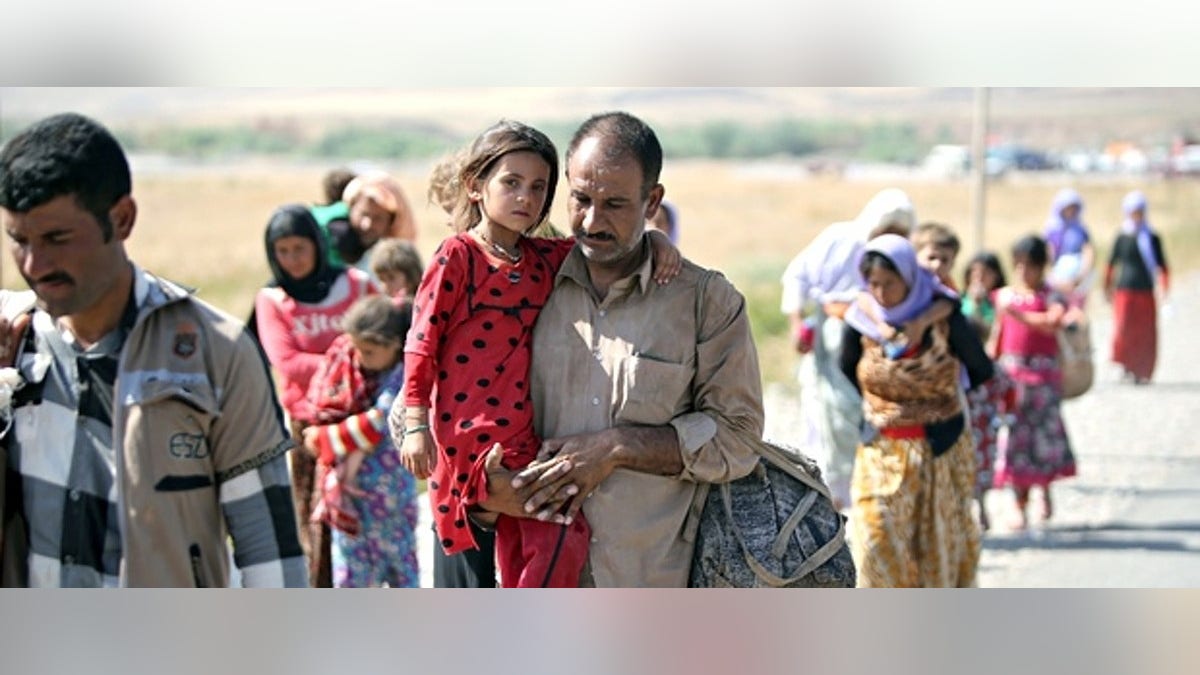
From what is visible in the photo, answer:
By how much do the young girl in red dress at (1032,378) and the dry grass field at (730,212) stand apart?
7501 millimetres

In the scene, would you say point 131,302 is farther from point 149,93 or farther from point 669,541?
point 149,93

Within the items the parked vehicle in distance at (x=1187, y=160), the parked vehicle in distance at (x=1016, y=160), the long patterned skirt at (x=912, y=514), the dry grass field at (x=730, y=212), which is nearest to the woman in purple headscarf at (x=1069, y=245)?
the dry grass field at (x=730, y=212)

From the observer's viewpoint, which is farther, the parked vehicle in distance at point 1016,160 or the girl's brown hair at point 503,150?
the parked vehicle in distance at point 1016,160

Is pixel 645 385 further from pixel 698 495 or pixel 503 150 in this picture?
pixel 503 150

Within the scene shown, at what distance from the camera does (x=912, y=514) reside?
726 cm

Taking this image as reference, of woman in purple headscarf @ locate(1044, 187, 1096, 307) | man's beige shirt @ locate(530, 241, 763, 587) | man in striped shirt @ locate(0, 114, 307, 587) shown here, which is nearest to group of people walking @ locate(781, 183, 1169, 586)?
woman in purple headscarf @ locate(1044, 187, 1096, 307)

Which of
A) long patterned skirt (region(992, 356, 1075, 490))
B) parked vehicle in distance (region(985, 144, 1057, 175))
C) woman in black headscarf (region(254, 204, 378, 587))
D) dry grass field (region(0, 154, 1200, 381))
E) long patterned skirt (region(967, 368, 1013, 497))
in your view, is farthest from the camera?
parked vehicle in distance (region(985, 144, 1057, 175))

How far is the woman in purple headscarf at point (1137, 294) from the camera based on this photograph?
15250 millimetres

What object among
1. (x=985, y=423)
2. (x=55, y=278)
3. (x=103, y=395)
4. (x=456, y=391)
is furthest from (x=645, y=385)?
(x=985, y=423)

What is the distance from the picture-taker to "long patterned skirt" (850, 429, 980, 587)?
7195 millimetres

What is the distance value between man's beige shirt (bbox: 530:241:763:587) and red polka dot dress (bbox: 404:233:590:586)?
47 mm

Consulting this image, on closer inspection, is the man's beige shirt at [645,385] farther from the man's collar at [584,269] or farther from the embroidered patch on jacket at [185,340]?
the embroidered patch on jacket at [185,340]

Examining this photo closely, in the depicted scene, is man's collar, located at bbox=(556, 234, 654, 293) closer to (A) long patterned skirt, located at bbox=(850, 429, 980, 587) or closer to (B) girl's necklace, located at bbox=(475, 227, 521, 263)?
(B) girl's necklace, located at bbox=(475, 227, 521, 263)

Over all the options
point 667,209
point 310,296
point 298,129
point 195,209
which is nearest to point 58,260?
point 310,296
